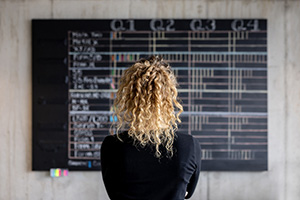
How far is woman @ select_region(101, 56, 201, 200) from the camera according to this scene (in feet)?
3.93

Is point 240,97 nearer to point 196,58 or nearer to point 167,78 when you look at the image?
point 196,58

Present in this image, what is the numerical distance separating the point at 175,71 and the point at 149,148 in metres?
1.39

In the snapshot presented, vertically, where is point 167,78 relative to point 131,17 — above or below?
below

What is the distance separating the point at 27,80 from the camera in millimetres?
2592

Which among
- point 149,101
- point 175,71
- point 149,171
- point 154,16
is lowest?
point 149,171

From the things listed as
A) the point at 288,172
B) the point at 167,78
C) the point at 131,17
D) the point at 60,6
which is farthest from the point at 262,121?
the point at 60,6

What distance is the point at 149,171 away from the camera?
3.92 ft

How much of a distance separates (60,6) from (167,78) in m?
1.66

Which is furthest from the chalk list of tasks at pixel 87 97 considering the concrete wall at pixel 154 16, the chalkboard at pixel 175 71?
the concrete wall at pixel 154 16

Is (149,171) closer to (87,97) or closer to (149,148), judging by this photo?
(149,148)

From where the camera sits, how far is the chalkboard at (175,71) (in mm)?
2508

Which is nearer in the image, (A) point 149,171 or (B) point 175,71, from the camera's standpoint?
(A) point 149,171

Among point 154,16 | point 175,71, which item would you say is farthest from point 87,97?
point 154,16

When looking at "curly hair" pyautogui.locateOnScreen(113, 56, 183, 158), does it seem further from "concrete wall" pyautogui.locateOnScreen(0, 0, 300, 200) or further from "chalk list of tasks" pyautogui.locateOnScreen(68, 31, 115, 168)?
"concrete wall" pyautogui.locateOnScreen(0, 0, 300, 200)
